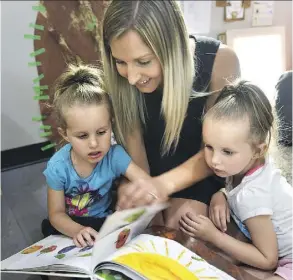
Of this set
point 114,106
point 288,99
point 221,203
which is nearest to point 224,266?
point 221,203

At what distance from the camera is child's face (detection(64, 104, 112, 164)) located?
3.24ft

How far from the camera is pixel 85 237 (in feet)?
3.15

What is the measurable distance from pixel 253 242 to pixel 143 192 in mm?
292

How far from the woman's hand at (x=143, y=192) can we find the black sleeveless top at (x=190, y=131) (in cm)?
19

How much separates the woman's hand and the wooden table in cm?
8

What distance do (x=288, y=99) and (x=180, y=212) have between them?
2.38 feet

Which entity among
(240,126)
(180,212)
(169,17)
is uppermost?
(169,17)

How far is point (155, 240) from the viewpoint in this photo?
0.93 meters

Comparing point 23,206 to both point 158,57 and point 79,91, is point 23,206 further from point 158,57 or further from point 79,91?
point 158,57

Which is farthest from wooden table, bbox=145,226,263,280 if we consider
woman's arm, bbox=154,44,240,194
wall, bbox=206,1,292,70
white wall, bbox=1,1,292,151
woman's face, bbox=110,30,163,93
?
wall, bbox=206,1,292,70

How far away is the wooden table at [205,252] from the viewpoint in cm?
90

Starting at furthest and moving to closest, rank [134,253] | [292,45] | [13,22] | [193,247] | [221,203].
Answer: [292,45]
[13,22]
[221,203]
[193,247]
[134,253]

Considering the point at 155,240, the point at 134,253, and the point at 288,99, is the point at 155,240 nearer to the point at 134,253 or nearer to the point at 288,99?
the point at 134,253

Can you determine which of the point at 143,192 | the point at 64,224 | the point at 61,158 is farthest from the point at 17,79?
the point at 143,192
